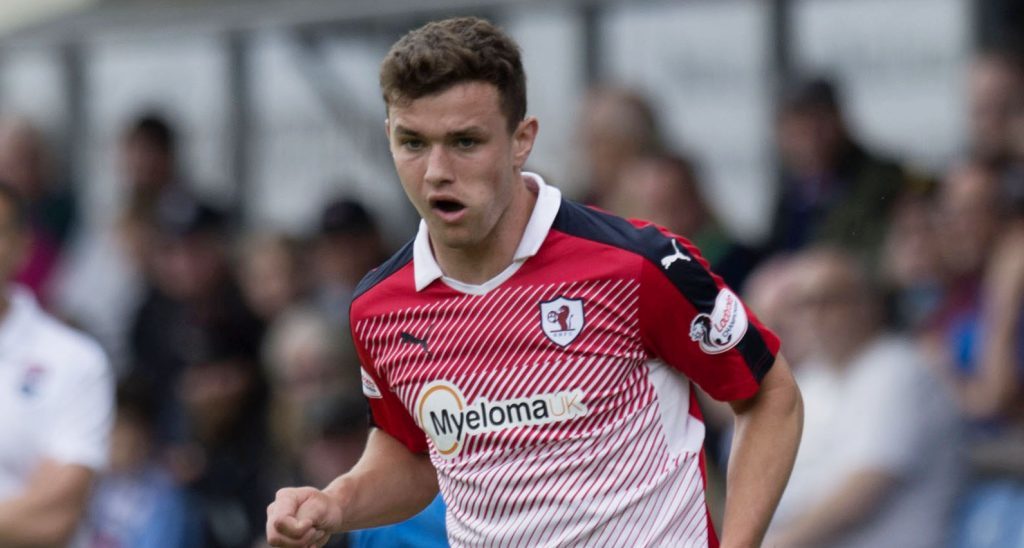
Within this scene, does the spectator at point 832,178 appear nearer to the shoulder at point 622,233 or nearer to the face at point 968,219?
the face at point 968,219

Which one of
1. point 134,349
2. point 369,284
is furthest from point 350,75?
point 369,284

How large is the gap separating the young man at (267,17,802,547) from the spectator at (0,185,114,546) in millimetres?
2367

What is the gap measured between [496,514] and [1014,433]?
137 inches

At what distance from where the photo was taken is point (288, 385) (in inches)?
345

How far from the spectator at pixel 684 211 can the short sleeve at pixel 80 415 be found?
2212 mm

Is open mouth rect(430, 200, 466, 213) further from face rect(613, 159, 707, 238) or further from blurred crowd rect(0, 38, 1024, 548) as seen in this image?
face rect(613, 159, 707, 238)

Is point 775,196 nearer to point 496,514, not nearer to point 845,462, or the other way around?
point 845,462

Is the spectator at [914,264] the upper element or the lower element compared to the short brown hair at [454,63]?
lower

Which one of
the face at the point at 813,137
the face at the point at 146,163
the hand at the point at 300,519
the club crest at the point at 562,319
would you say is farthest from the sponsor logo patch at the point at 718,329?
the face at the point at 146,163

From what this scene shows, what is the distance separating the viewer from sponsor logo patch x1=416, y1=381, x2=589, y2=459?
12.5 feet

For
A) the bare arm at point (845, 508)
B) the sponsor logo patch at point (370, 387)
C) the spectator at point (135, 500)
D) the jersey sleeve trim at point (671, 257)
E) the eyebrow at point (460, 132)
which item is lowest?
the spectator at point (135, 500)

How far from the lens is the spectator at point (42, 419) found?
606 cm

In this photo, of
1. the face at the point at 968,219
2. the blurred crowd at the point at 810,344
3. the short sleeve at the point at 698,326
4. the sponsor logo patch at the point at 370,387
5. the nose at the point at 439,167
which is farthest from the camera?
the face at the point at 968,219

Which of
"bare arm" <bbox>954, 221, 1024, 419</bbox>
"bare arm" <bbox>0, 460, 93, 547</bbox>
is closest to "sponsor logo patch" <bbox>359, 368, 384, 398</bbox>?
"bare arm" <bbox>0, 460, 93, 547</bbox>
